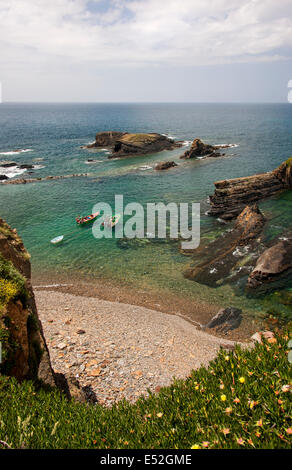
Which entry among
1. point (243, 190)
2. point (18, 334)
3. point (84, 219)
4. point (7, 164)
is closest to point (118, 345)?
point (18, 334)

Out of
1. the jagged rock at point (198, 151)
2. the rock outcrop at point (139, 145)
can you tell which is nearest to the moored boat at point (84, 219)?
the jagged rock at point (198, 151)

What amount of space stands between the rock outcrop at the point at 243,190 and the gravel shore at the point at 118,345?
22.6 metres

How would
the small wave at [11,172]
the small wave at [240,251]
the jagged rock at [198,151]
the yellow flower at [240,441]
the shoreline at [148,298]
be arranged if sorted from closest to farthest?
the yellow flower at [240,441], the shoreline at [148,298], the small wave at [240,251], the small wave at [11,172], the jagged rock at [198,151]

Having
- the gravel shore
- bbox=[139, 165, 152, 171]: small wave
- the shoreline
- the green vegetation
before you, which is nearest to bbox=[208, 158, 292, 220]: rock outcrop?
the shoreline

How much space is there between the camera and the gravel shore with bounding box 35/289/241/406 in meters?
14.0

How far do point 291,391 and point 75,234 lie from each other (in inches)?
1283

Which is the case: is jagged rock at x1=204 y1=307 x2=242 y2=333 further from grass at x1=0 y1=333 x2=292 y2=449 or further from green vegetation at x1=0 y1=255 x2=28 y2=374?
green vegetation at x1=0 y1=255 x2=28 y2=374

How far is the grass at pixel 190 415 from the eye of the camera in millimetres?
5227

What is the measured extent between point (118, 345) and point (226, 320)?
822 cm

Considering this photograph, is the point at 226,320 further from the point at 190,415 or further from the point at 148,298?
the point at 190,415

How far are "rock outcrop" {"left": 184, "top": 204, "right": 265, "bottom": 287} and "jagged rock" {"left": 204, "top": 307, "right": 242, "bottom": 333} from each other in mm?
3822

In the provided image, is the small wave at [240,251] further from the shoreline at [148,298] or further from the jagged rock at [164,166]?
the jagged rock at [164,166]
